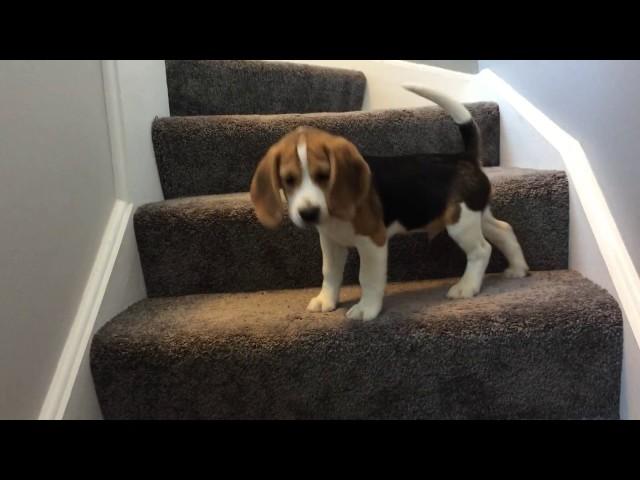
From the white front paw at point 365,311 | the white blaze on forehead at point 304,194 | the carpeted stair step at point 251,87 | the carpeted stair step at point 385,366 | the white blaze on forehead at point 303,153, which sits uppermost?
the carpeted stair step at point 251,87

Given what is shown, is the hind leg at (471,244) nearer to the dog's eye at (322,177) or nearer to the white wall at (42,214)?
the dog's eye at (322,177)

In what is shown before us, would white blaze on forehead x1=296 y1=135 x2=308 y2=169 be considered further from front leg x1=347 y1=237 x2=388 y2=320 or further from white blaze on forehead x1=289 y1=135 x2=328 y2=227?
front leg x1=347 y1=237 x2=388 y2=320

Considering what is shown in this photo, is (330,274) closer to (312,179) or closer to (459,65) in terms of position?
(312,179)

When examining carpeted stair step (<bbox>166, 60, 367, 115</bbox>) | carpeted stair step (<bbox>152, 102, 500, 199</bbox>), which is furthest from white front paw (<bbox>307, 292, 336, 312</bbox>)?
carpeted stair step (<bbox>166, 60, 367, 115</bbox>)

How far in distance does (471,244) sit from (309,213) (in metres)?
0.42

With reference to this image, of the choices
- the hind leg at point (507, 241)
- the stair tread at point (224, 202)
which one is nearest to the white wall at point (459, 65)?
the stair tread at point (224, 202)

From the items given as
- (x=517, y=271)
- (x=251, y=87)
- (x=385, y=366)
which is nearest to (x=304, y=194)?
(x=385, y=366)

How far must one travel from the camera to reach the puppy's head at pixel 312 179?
979 millimetres


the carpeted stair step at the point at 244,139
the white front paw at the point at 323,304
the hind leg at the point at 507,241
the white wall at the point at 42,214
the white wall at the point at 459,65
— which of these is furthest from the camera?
the white wall at the point at 459,65

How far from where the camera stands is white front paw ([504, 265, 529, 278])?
1.26 metres

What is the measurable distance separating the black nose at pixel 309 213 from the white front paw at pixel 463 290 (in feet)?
1.21

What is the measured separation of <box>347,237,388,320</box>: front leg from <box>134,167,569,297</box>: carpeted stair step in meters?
0.22
